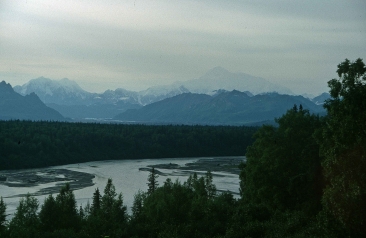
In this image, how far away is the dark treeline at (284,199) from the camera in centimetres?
2614

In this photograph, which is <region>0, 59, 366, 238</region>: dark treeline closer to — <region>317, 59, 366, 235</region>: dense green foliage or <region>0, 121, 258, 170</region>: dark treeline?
<region>317, 59, 366, 235</region>: dense green foliage

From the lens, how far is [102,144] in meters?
140

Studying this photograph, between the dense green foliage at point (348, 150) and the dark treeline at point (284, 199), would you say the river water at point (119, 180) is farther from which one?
the dense green foliage at point (348, 150)

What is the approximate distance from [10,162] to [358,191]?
94530 millimetres

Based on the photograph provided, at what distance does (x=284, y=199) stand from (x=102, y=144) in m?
100

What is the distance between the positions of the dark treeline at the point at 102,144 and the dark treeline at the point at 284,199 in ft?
198

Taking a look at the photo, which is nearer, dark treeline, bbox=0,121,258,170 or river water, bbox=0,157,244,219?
river water, bbox=0,157,244,219

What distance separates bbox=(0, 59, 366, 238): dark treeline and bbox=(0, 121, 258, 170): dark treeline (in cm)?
6027

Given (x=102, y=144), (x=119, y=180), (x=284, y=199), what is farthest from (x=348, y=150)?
(x=102, y=144)

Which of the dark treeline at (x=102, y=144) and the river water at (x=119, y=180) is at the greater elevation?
the dark treeline at (x=102, y=144)

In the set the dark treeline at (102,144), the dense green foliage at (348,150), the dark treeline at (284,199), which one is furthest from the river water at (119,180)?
the dense green foliage at (348,150)

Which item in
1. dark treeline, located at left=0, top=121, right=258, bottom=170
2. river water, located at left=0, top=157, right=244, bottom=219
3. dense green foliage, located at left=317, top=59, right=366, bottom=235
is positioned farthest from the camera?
dark treeline, located at left=0, top=121, right=258, bottom=170

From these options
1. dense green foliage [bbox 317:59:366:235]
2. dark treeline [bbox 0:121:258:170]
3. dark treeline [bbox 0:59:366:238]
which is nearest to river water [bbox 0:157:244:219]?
dark treeline [bbox 0:121:258:170]

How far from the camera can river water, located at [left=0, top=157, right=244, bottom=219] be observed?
6912cm
